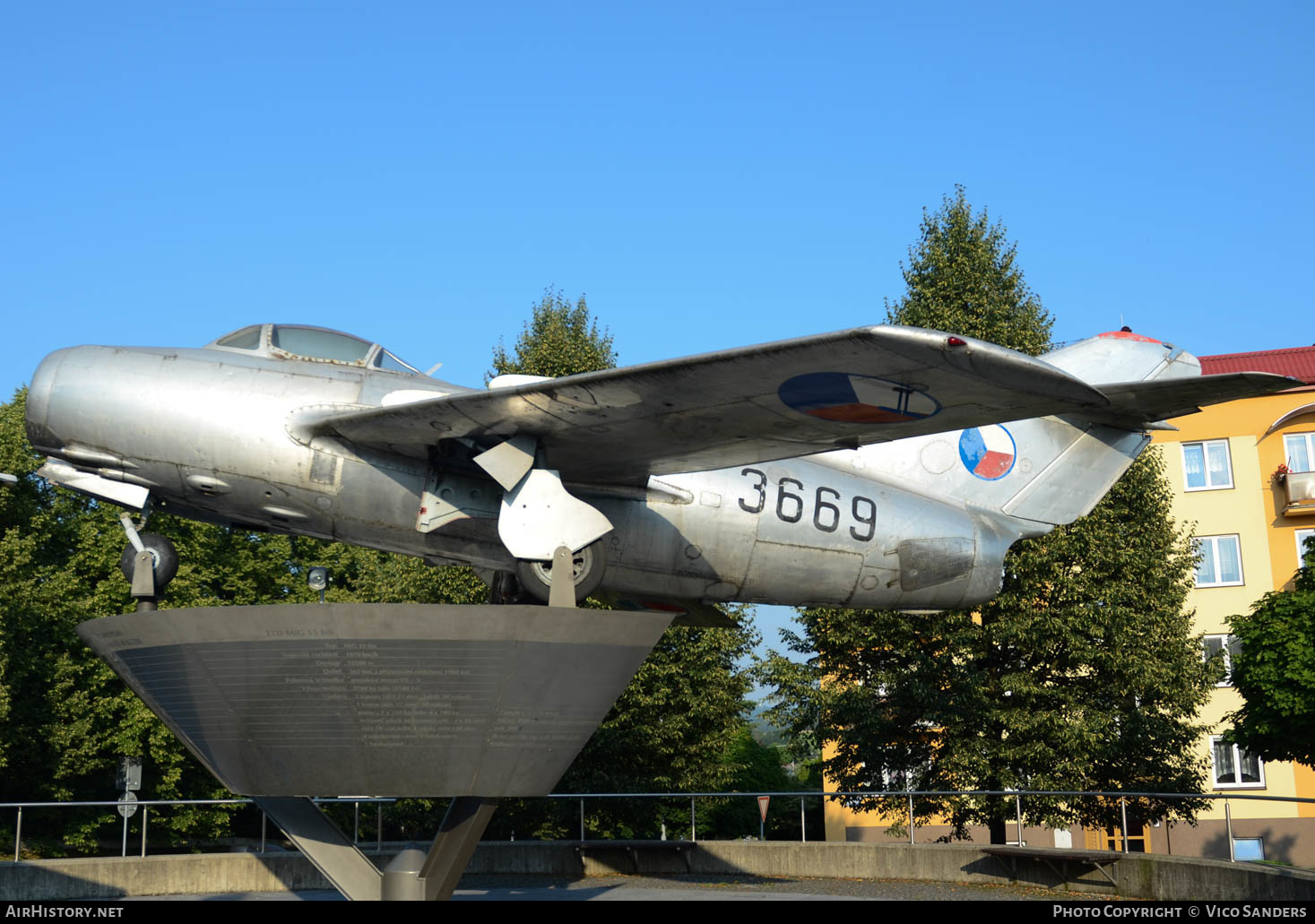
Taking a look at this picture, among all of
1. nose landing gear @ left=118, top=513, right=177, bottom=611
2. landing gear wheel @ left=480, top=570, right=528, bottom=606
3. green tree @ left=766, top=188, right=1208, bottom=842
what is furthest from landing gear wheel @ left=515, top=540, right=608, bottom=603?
green tree @ left=766, top=188, right=1208, bottom=842

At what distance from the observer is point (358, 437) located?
12.0 metres

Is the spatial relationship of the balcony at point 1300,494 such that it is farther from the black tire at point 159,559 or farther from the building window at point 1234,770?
the black tire at point 159,559

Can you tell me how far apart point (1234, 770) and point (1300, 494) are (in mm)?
10032

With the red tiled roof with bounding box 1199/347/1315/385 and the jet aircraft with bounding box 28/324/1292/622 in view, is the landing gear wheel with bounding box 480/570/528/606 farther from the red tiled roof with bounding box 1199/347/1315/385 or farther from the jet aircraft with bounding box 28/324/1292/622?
the red tiled roof with bounding box 1199/347/1315/385

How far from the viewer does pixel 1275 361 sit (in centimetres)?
4441

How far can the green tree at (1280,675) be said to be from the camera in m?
26.7

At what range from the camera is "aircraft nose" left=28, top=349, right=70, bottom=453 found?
12164mm

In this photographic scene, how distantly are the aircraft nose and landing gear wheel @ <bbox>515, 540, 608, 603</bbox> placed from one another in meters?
5.07

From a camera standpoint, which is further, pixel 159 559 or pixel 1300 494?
pixel 1300 494

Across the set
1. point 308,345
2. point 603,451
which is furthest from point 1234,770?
point 308,345

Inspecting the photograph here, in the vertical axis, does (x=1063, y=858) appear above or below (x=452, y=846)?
below

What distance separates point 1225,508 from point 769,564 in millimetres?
35654

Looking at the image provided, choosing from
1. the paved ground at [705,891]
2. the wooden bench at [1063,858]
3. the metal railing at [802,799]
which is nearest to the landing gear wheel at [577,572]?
the paved ground at [705,891]

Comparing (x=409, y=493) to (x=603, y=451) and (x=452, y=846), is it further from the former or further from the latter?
(x=452, y=846)
